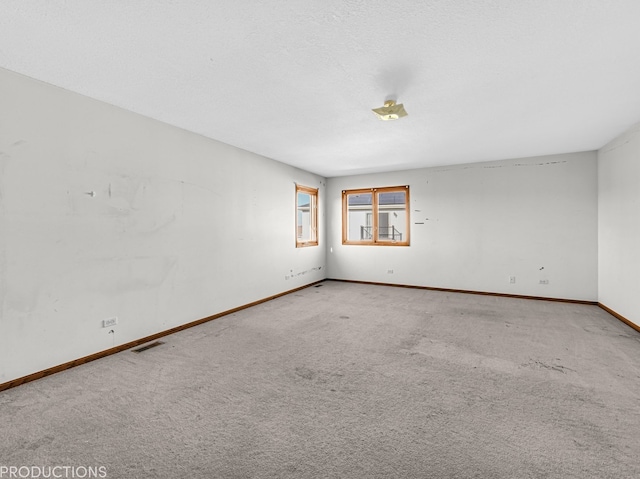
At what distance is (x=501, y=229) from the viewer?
18.1ft

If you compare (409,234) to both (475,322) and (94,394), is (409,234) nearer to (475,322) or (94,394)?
(475,322)

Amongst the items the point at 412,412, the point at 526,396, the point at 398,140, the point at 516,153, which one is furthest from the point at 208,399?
the point at 516,153

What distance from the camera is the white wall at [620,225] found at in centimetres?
367

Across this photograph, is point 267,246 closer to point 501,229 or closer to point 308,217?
point 308,217

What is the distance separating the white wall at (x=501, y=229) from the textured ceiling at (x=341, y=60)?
4.88 feet

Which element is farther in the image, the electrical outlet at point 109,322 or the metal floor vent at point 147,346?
the metal floor vent at point 147,346

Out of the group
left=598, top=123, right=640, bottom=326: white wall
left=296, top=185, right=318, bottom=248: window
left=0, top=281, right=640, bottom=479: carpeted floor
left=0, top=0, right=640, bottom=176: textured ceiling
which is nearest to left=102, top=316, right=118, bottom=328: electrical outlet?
left=0, top=281, right=640, bottom=479: carpeted floor

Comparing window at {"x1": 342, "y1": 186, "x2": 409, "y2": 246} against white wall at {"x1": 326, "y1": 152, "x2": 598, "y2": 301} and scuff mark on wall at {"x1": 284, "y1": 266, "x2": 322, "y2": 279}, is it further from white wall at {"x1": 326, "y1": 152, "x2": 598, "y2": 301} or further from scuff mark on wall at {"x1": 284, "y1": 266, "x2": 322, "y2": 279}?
scuff mark on wall at {"x1": 284, "y1": 266, "x2": 322, "y2": 279}

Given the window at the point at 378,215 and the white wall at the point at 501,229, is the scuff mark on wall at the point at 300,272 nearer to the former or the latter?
the window at the point at 378,215

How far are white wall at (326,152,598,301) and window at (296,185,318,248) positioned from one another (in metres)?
1.24

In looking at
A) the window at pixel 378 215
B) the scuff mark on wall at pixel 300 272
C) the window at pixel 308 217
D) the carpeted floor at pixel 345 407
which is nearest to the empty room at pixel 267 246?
the carpeted floor at pixel 345 407

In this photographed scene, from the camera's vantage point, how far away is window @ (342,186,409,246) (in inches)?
259

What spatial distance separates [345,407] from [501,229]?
4906mm

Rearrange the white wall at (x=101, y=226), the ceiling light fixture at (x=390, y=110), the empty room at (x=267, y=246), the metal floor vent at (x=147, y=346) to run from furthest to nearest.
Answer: the metal floor vent at (x=147, y=346)
the ceiling light fixture at (x=390, y=110)
the white wall at (x=101, y=226)
the empty room at (x=267, y=246)
